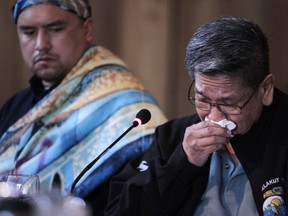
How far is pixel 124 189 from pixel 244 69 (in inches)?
20.4

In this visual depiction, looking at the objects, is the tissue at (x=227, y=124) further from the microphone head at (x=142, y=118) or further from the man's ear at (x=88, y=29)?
the man's ear at (x=88, y=29)

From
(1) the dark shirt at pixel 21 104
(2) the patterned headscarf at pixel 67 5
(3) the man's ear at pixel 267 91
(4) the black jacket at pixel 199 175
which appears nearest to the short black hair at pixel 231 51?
(3) the man's ear at pixel 267 91

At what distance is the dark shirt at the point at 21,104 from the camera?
321 cm

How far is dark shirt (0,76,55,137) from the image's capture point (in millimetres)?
3207

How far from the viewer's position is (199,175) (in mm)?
2096

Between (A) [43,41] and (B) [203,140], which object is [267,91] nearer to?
(B) [203,140]

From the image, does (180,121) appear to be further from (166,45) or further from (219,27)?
(166,45)

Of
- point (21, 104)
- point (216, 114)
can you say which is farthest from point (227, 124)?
point (21, 104)

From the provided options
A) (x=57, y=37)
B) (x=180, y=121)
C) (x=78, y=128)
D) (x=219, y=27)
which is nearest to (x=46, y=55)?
(x=57, y=37)

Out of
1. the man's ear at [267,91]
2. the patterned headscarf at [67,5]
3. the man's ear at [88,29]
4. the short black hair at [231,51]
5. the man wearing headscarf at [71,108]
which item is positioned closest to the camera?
the short black hair at [231,51]

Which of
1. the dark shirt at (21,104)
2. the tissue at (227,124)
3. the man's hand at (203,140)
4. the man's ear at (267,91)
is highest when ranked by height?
the man's ear at (267,91)

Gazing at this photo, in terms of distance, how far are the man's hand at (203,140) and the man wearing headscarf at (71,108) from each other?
0.68m

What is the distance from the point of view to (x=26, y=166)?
282cm

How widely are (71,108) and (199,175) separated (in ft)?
3.18
